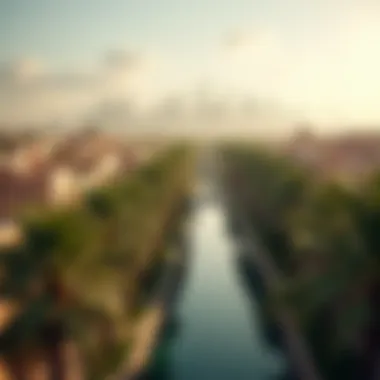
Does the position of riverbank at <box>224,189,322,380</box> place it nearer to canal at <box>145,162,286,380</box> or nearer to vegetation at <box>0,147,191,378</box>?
canal at <box>145,162,286,380</box>

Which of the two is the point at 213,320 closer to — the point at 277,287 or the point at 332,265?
the point at 277,287

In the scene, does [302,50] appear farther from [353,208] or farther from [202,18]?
[353,208]

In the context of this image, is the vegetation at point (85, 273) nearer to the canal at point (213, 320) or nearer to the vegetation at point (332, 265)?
the canal at point (213, 320)

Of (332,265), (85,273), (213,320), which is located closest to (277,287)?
(213,320)

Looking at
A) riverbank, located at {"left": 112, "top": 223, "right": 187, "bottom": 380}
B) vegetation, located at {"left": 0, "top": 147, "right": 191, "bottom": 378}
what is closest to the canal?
riverbank, located at {"left": 112, "top": 223, "right": 187, "bottom": 380}

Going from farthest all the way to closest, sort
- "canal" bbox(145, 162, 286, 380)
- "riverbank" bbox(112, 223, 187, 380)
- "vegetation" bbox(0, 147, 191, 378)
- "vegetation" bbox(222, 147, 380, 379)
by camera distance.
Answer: "canal" bbox(145, 162, 286, 380) < "riverbank" bbox(112, 223, 187, 380) < "vegetation" bbox(222, 147, 380, 379) < "vegetation" bbox(0, 147, 191, 378)
